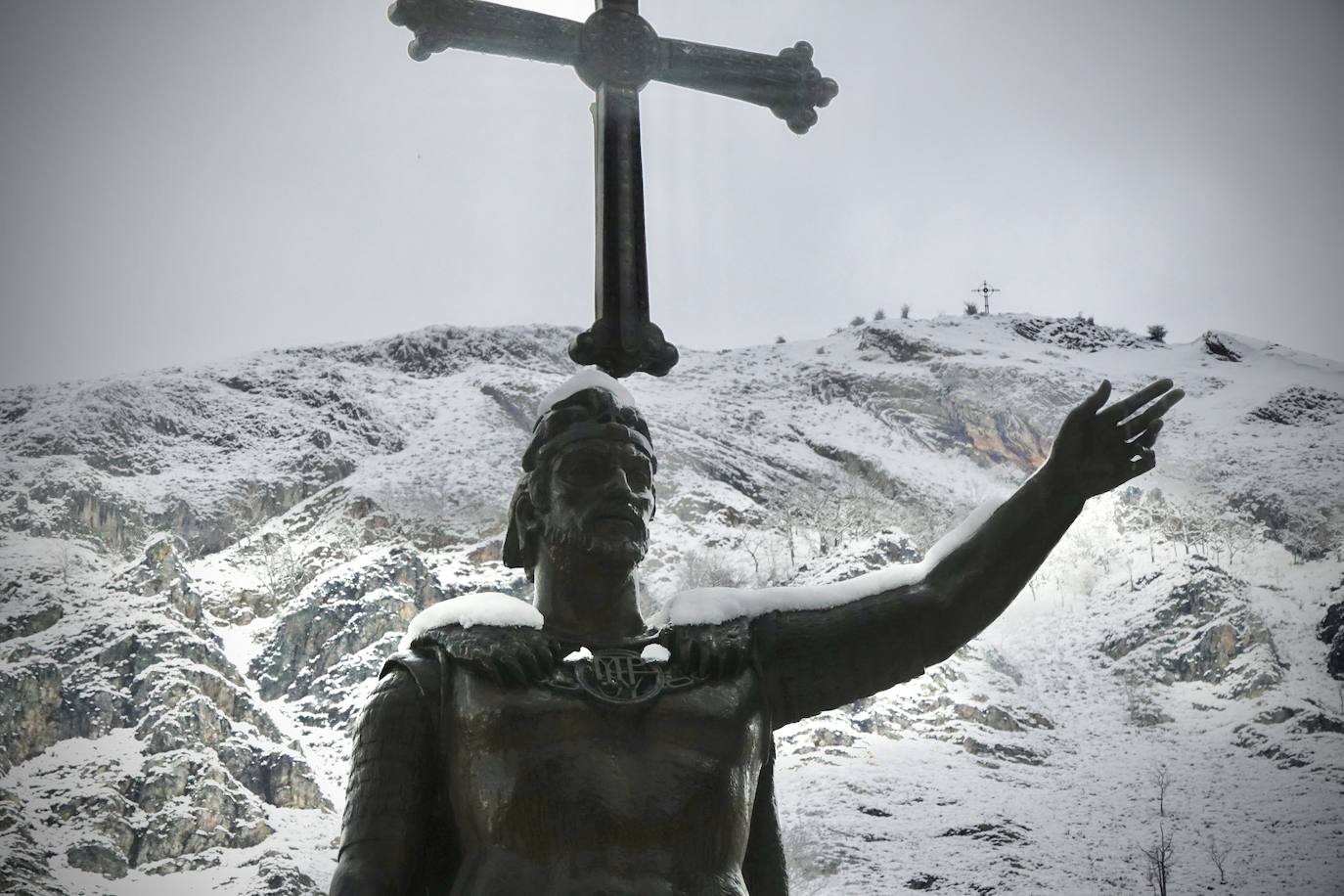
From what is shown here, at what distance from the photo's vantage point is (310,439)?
125 metres

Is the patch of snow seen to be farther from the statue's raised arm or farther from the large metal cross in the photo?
the large metal cross

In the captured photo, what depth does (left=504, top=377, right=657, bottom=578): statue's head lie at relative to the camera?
5.29m

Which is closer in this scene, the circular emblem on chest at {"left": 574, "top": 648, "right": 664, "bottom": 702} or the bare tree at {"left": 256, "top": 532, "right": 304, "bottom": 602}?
the circular emblem on chest at {"left": 574, "top": 648, "right": 664, "bottom": 702}

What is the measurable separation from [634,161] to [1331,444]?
380 ft

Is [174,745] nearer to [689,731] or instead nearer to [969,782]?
[969,782]

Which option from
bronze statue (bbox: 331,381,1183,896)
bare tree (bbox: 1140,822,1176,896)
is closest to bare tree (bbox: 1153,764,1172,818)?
bare tree (bbox: 1140,822,1176,896)

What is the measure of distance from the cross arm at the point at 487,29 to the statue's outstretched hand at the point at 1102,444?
234cm

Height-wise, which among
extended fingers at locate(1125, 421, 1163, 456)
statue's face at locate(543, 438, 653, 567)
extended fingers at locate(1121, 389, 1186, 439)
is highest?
extended fingers at locate(1121, 389, 1186, 439)

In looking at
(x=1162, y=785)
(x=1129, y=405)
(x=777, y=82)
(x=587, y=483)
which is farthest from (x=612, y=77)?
(x=1162, y=785)

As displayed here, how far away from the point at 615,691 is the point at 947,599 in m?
1.11

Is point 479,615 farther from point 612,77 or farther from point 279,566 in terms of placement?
point 279,566

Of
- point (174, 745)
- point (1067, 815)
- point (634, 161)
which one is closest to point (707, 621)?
point (634, 161)

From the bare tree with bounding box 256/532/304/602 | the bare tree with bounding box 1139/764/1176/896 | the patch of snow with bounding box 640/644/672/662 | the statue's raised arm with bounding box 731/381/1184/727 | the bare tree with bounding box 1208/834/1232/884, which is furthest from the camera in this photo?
the bare tree with bounding box 256/532/304/602

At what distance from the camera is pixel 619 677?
503 cm
